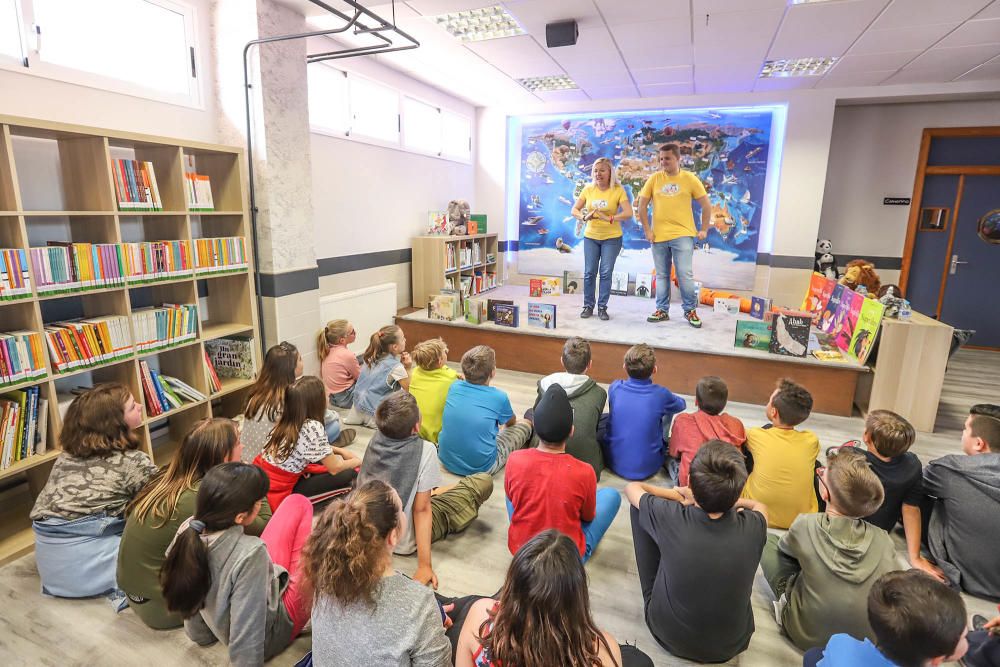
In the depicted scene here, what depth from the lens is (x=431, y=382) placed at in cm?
306

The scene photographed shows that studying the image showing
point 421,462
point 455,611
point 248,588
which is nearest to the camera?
point 248,588

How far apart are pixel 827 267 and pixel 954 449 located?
3433 mm

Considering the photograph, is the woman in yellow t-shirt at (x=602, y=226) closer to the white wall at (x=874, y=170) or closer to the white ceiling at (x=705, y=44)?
the white ceiling at (x=705, y=44)

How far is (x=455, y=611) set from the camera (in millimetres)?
1658

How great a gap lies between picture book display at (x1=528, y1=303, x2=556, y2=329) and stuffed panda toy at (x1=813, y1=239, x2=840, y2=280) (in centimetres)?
361

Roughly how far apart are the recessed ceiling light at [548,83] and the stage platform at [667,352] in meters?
2.61

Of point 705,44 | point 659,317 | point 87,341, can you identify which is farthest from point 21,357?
point 705,44

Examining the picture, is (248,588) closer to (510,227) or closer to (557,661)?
(557,661)

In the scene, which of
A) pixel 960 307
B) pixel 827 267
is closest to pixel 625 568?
pixel 827 267

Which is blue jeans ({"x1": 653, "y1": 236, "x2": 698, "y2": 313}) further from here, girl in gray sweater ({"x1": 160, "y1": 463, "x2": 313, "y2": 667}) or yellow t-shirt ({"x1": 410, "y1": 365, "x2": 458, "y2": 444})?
girl in gray sweater ({"x1": 160, "y1": 463, "x2": 313, "y2": 667})

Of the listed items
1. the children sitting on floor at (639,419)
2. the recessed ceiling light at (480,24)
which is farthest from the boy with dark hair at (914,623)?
the recessed ceiling light at (480,24)

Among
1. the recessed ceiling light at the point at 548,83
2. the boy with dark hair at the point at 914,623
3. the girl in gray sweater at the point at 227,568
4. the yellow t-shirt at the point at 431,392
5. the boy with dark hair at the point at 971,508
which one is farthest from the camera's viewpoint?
the recessed ceiling light at the point at 548,83

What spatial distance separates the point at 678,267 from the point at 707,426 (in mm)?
2960

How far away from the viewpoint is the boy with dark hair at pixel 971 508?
2.02 meters
